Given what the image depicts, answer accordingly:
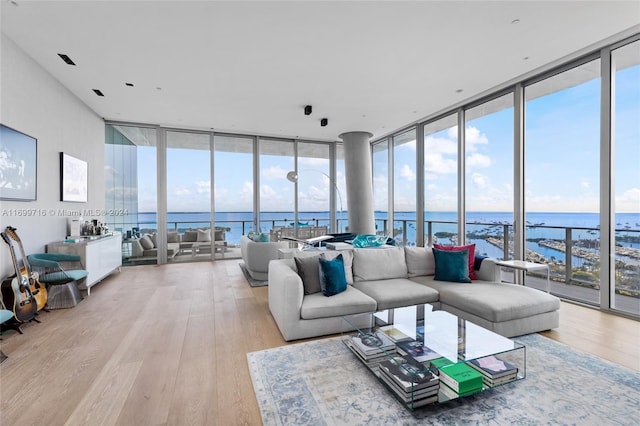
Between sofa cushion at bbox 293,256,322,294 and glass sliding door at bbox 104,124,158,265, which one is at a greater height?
glass sliding door at bbox 104,124,158,265

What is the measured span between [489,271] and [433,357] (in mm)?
1810

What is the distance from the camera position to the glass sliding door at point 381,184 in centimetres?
763

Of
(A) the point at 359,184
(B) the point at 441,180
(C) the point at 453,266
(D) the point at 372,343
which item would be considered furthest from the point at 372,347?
(A) the point at 359,184

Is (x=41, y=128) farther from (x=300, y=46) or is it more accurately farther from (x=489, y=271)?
(x=489, y=271)

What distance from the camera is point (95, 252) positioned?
428 centimetres

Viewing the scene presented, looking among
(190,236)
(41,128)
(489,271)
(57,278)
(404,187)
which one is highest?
(41,128)

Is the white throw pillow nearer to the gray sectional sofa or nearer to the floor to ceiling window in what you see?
the floor to ceiling window

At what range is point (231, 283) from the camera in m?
4.75

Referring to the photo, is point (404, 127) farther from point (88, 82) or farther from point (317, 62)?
point (88, 82)

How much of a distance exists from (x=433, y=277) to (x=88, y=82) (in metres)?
5.38

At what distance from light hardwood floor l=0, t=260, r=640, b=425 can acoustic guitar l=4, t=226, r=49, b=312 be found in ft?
0.57

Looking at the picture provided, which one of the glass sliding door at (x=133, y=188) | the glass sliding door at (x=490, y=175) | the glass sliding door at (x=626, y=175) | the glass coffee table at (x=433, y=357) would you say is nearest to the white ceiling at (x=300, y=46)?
the glass sliding door at (x=626, y=175)

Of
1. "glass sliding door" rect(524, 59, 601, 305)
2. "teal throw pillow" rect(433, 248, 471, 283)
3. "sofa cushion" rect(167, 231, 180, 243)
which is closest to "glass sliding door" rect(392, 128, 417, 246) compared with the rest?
"glass sliding door" rect(524, 59, 601, 305)

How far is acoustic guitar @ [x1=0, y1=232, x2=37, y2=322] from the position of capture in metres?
2.88
